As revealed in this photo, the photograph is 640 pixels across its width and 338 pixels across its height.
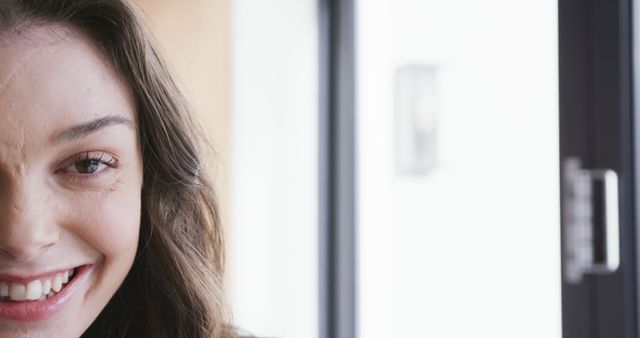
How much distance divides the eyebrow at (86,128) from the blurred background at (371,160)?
4.38ft

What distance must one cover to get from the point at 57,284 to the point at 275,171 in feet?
5.45

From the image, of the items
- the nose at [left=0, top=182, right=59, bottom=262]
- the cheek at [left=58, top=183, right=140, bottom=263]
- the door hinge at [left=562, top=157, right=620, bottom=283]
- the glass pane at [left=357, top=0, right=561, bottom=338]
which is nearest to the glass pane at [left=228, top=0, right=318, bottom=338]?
the glass pane at [left=357, top=0, right=561, bottom=338]

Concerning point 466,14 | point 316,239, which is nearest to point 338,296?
point 316,239

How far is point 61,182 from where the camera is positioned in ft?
2.91

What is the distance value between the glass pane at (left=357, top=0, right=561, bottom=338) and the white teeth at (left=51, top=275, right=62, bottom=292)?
127 cm

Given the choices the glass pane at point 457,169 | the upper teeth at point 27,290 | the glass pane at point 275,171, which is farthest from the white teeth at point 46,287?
the glass pane at point 275,171

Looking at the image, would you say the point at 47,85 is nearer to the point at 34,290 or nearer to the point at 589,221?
the point at 34,290

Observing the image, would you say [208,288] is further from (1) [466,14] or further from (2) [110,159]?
(1) [466,14]

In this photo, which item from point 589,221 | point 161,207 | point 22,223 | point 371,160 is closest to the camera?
point 22,223

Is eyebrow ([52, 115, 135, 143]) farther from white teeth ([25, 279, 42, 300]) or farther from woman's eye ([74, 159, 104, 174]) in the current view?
white teeth ([25, 279, 42, 300])

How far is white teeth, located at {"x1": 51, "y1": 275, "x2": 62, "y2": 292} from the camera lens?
913 millimetres

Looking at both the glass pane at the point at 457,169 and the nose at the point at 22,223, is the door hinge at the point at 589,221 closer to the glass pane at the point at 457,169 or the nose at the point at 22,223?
the glass pane at the point at 457,169

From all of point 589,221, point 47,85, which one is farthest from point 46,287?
point 589,221

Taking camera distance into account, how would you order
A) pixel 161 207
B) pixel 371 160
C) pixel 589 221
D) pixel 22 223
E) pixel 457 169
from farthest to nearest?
1. pixel 371 160
2. pixel 457 169
3. pixel 589 221
4. pixel 161 207
5. pixel 22 223
